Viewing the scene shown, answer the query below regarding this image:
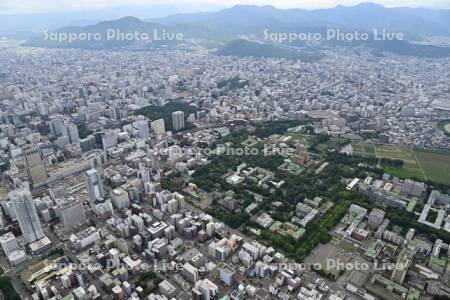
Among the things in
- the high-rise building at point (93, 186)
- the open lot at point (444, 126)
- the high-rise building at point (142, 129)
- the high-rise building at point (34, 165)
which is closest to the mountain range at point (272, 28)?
the open lot at point (444, 126)

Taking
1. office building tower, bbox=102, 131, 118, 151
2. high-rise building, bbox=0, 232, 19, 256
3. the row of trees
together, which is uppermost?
office building tower, bbox=102, 131, 118, 151

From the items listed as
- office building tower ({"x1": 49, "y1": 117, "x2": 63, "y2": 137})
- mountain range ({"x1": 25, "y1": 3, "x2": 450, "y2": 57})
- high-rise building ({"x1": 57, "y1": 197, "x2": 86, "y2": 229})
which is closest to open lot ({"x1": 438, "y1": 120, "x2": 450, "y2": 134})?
high-rise building ({"x1": 57, "y1": 197, "x2": 86, "y2": 229})

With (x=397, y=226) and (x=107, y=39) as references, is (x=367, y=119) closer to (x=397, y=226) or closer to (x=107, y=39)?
(x=397, y=226)

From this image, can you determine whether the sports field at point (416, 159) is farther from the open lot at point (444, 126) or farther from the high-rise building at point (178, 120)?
the high-rise building at point (178, 120)

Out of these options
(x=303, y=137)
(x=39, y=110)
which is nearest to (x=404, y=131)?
(x=303, y=137)

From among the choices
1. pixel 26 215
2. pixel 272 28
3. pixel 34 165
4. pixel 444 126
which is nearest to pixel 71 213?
pixel 26 215

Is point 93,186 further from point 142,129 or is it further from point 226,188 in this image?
point 142,129

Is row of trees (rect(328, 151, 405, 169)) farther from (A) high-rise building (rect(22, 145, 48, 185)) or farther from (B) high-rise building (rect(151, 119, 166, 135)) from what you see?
(A) high-rise building (rect(22, 145, 48, 185))
